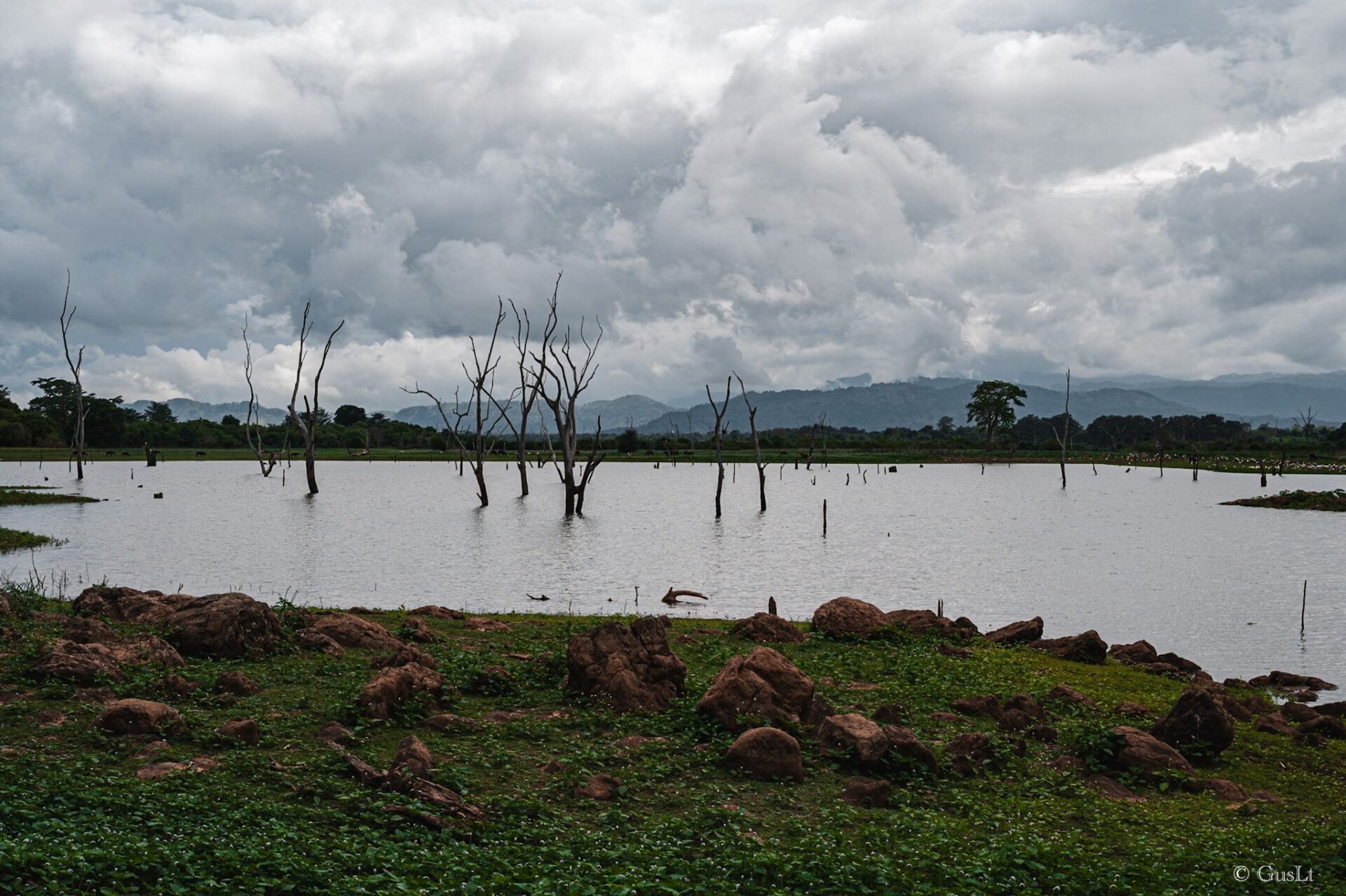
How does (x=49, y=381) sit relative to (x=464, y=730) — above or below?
above

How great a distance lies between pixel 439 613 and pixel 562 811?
516 inches

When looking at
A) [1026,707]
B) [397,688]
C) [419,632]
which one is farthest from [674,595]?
[397,688]

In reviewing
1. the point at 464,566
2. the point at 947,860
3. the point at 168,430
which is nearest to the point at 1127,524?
the point at 464,566

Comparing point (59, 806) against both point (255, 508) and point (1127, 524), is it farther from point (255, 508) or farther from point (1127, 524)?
point (1127, 524)

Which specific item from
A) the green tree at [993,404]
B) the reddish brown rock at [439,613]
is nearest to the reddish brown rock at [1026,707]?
the reddish brown rock at [439,613]

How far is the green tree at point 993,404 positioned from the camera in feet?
557

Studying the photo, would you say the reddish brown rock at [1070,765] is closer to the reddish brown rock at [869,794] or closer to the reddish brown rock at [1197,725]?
the reddish brown rock at [1197,725]

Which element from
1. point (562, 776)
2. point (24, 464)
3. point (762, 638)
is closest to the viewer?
point (562, 776)

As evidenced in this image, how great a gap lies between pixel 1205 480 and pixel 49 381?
7077 inches

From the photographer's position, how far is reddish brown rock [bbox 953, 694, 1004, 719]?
14938 millimetres

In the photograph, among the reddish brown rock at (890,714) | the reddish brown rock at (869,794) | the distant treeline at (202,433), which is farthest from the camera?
the distant treeline at (202,433)

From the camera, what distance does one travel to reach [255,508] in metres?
60.8

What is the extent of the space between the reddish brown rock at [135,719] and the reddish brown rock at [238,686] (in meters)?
1.80

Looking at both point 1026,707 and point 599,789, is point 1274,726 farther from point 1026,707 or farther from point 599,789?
point 599,789
